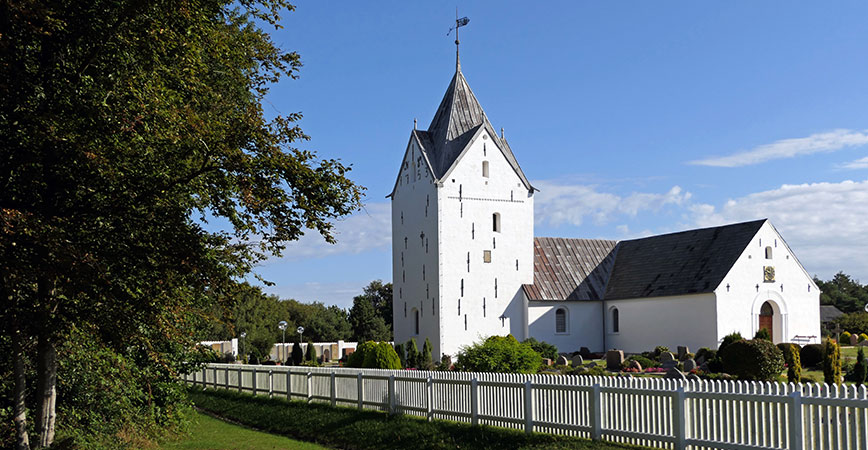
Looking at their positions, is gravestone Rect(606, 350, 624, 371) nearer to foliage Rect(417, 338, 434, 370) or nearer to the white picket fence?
foliage Rect(417, 338, 434, 370)

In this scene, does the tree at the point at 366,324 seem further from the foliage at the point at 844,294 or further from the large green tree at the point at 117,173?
the large green tree at the point at 117,173

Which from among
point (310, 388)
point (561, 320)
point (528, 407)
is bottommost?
point (310, 388)

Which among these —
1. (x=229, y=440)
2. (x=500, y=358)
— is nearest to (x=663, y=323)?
(x=500, y=358)

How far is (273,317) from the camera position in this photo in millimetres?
63062

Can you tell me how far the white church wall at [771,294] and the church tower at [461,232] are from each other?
1055 centimetres

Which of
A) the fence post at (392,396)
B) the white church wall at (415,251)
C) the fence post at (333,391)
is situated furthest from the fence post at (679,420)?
the white church wall at (415,251)

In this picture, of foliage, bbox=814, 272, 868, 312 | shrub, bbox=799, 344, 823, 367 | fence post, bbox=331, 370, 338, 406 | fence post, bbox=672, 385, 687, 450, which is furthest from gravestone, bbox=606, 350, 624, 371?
foliage, bbox=814, 272, 868, 312

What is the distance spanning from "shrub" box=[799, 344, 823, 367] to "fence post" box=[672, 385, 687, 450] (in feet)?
74.8

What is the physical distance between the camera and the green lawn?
15719 mm

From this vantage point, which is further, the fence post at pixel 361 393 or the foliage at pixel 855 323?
the foliage at pixel 855 323

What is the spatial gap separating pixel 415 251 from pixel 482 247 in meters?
3.78

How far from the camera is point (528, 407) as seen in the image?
13.6m

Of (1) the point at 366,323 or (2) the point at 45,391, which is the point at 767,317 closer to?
(1) the point at 366,323

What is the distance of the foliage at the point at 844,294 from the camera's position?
261ft
